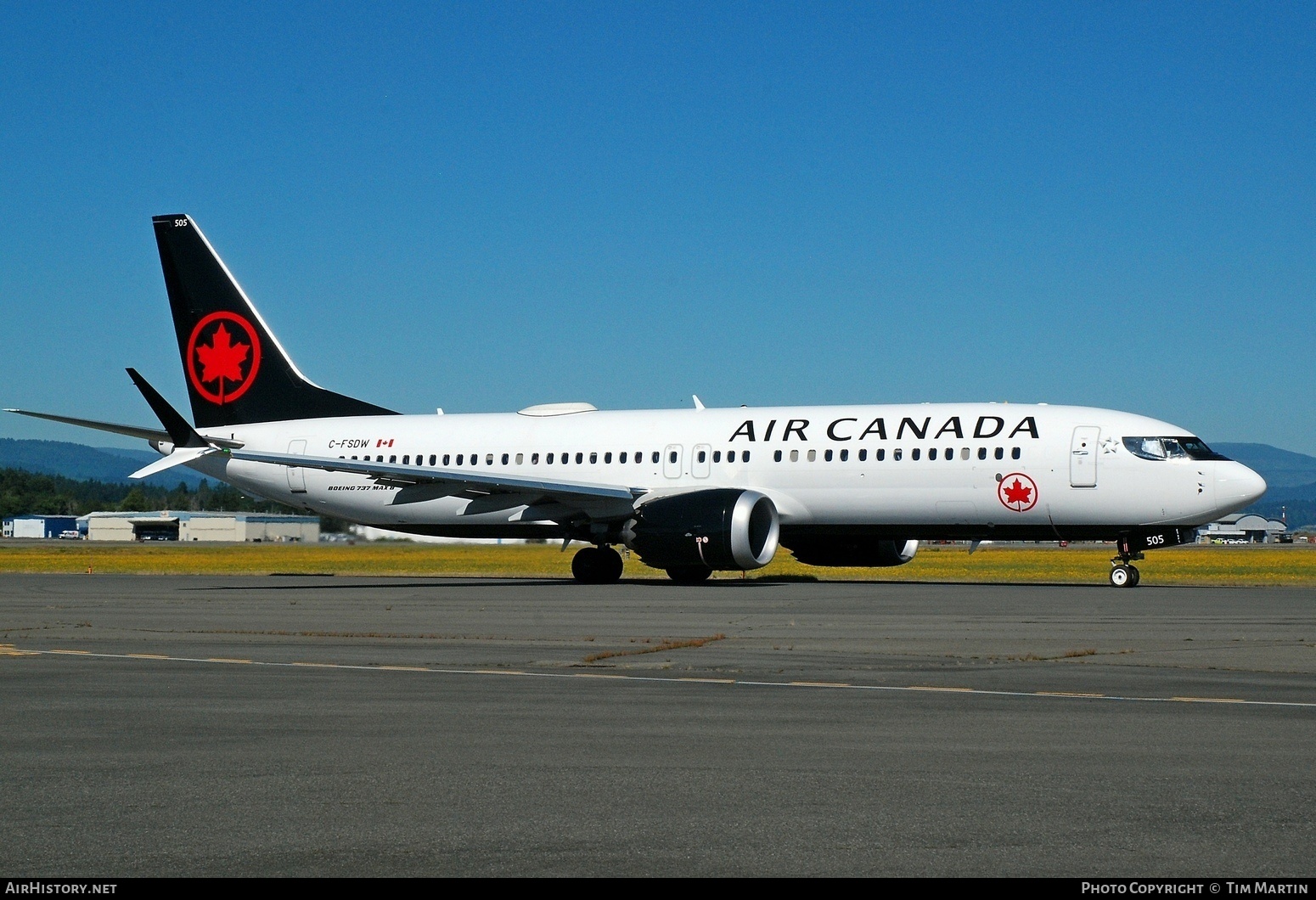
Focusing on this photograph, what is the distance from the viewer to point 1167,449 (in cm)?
3188

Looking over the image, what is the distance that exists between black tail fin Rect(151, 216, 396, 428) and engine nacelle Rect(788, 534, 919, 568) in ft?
44.1

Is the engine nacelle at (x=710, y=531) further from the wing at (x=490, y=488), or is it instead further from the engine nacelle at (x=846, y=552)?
the engine nacelle at (x=846, y=552)

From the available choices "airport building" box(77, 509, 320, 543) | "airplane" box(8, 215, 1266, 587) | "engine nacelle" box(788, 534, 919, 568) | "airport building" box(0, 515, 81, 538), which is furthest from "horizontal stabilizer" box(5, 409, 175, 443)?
"airport building" box(0, 515, 81, 538)

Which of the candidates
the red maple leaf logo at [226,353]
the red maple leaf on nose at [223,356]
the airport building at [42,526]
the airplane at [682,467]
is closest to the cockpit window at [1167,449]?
the airplane at [682,467]

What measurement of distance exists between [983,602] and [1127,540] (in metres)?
8.23

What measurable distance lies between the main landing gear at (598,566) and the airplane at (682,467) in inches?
1.6

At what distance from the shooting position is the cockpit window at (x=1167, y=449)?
1251 inches

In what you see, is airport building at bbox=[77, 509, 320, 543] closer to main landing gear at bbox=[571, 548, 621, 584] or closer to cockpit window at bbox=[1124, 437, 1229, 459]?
main landing gear at bbox=[571, 548, 621, 584]

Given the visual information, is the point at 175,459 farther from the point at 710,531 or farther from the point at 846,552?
the point at 846,552

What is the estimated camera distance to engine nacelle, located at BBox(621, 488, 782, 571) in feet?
108

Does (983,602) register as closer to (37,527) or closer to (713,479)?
(713,479)

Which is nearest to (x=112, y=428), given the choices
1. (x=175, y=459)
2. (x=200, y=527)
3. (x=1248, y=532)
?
(x=175, y=459)

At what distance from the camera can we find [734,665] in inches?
597
